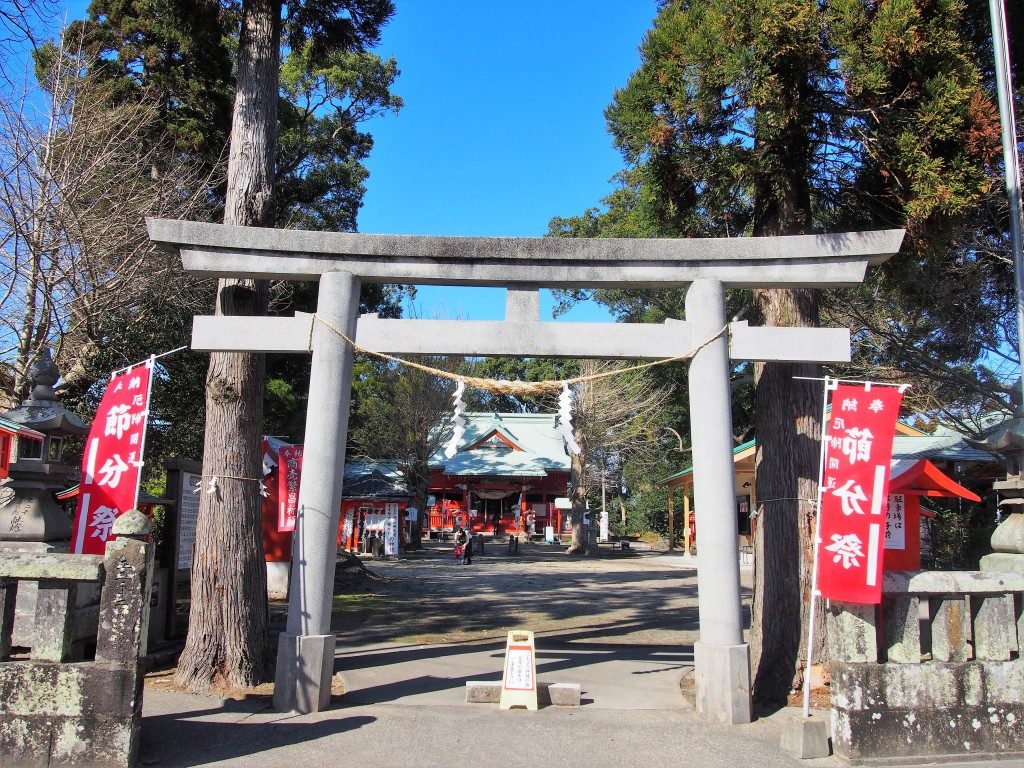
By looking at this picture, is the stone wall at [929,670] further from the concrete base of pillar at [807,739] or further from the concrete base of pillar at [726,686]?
the concrete base of pillar at [726,686]

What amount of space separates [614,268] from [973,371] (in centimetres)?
1046

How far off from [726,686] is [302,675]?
3.93m

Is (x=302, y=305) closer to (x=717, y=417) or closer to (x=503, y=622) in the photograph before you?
(x=503, y=622)

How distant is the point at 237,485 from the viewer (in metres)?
7.96

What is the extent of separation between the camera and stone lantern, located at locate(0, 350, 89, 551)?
6.24 metres

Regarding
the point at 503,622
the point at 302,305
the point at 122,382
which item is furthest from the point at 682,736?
the point at 302,305

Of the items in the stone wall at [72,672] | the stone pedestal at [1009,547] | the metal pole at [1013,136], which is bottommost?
the stone wall at [72,672]

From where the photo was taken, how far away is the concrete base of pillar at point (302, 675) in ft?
21.8

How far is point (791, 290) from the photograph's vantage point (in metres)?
8.43

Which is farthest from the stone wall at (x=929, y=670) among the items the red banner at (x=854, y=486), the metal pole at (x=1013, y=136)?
the metal pole at (x=1013, y=136)

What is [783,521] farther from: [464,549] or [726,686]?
[464,549]

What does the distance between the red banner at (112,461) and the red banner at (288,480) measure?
658cm

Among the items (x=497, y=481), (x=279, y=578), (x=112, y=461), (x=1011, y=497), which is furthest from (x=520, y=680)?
(x=497, y=481)

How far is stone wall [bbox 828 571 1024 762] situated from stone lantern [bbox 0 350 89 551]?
6.65m
